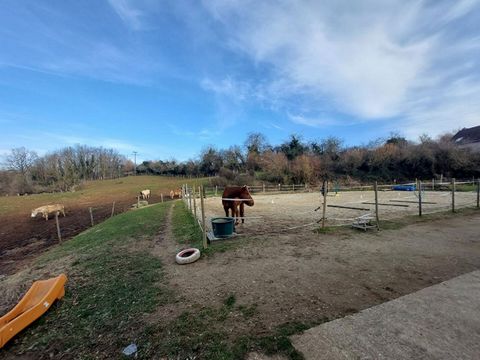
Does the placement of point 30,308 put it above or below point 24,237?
above

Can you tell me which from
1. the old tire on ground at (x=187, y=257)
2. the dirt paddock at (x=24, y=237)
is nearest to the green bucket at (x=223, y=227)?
the old tire on ground at (x=187, y=257)

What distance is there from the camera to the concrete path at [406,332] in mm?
2496

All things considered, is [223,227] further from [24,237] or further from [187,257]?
[24,237]

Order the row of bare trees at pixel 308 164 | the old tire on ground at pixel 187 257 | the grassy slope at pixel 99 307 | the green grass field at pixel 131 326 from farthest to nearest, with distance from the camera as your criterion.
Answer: the row of bare trees at pixel 308 164 → the old tire on ground at pixel 187 257 → the grassy slope at pixel 99 307 → the green grass field at pixel 131 326

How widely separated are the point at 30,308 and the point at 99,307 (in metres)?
0.95

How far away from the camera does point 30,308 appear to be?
3.69m

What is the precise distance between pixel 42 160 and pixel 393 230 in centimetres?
7640

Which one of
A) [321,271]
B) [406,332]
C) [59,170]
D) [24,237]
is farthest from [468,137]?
[59,170]

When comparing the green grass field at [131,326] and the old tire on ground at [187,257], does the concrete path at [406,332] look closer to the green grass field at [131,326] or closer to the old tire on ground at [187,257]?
the green grass field at [131,326]

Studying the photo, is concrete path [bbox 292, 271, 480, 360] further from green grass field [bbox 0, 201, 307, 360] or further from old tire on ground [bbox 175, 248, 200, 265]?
old tire on ground [bbox 175, 248, 200, 265]

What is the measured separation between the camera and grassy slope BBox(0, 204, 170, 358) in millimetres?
3068

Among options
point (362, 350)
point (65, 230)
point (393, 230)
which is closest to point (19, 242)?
point (65, 230)

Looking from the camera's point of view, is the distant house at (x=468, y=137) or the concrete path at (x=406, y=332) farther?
the distant house at (x=468, y=137)

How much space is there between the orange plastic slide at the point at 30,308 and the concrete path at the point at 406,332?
376 cm
